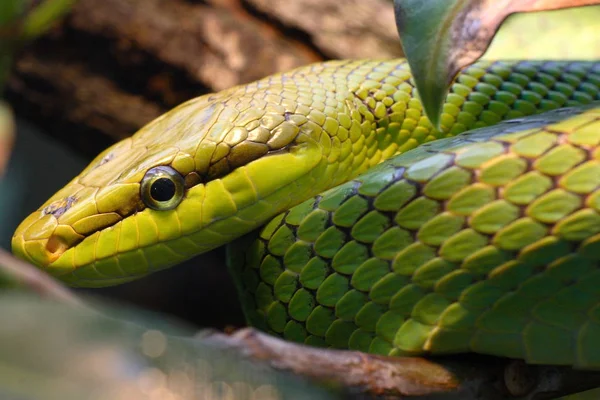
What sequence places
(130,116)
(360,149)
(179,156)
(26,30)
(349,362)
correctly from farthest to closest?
1. (130,116)
2. (26,30)
3. (360,149)
4. (179,156)
5. (349,362)

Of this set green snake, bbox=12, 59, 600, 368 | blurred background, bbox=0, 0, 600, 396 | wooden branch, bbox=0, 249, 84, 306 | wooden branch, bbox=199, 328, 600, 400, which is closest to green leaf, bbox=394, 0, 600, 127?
green snake, bbox=12, 59, 600, 368

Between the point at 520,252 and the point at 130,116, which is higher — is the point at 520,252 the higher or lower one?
the higher one

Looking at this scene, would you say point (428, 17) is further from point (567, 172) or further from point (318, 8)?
point (318, 8)

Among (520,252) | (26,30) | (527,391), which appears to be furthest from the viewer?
(26,30)

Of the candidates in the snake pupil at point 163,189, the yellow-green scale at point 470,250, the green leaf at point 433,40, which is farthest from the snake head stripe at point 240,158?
the green leaf at point 433,40

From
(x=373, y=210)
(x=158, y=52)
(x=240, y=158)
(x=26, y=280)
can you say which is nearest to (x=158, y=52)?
(x=158, y=52)

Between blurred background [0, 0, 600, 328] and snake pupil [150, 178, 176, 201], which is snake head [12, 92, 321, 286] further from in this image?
blurred background [0, 0, 600, 328]

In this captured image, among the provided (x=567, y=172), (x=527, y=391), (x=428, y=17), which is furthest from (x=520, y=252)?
(x=428, y=17)
